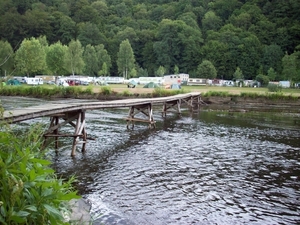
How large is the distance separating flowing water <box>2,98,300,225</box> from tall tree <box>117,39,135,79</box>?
77.5 meters

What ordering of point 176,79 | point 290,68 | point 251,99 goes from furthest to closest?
point 290,68
point 176,79
point 251,99

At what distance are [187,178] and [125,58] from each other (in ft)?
284

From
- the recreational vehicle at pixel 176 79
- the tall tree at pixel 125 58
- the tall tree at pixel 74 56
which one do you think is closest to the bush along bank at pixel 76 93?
the tall tree at pixel 74 56

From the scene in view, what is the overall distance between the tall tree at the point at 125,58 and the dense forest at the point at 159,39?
28 centimetres

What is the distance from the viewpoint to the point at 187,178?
1074 cm

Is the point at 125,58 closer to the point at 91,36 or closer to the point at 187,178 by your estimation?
the point at 91,36

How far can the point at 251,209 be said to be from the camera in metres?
8.32

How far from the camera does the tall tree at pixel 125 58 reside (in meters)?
94.7

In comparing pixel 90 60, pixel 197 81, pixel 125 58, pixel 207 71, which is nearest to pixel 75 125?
pixel 197 81

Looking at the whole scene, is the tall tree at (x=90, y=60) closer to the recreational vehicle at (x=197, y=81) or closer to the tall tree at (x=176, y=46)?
the tall tree at (x=176, y=46)

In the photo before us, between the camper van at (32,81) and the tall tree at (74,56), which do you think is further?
the tall tree at (74,56)

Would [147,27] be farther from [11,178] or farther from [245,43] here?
[11,178]

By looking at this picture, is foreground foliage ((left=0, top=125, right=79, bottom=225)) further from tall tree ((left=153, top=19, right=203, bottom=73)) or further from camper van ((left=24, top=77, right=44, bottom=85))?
tall tree ((left=153, top=19, right=203, bottom=73))

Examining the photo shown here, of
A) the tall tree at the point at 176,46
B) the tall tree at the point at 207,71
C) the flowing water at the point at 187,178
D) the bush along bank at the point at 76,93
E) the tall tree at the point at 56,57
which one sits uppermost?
the tall tree at the point at 176,46
